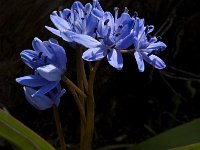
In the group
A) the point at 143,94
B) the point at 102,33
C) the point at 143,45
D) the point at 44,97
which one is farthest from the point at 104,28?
the point at 143,94

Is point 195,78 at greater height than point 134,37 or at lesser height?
lesser

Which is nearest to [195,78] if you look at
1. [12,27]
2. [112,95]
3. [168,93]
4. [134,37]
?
[168,93]

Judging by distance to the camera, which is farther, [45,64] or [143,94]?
[143,94]

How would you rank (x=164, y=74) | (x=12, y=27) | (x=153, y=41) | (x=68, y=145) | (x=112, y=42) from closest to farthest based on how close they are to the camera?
(x=112, y=42) → (x=153, y=41) → (x=12, y=27) → (x=68, y=145) → (x=164, y=74)

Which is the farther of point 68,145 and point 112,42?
point 68,145

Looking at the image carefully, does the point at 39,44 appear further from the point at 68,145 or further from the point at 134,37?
the point at 68,145

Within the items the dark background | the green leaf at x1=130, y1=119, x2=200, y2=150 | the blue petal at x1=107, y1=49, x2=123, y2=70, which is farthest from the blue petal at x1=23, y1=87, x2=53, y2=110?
the dark background

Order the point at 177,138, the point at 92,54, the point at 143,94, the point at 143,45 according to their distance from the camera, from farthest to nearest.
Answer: the point at 143,94
the point at 177,138
the point at 143,45
the point at 92,54

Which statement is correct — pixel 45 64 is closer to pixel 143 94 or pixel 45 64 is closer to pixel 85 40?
pixel 85 40
